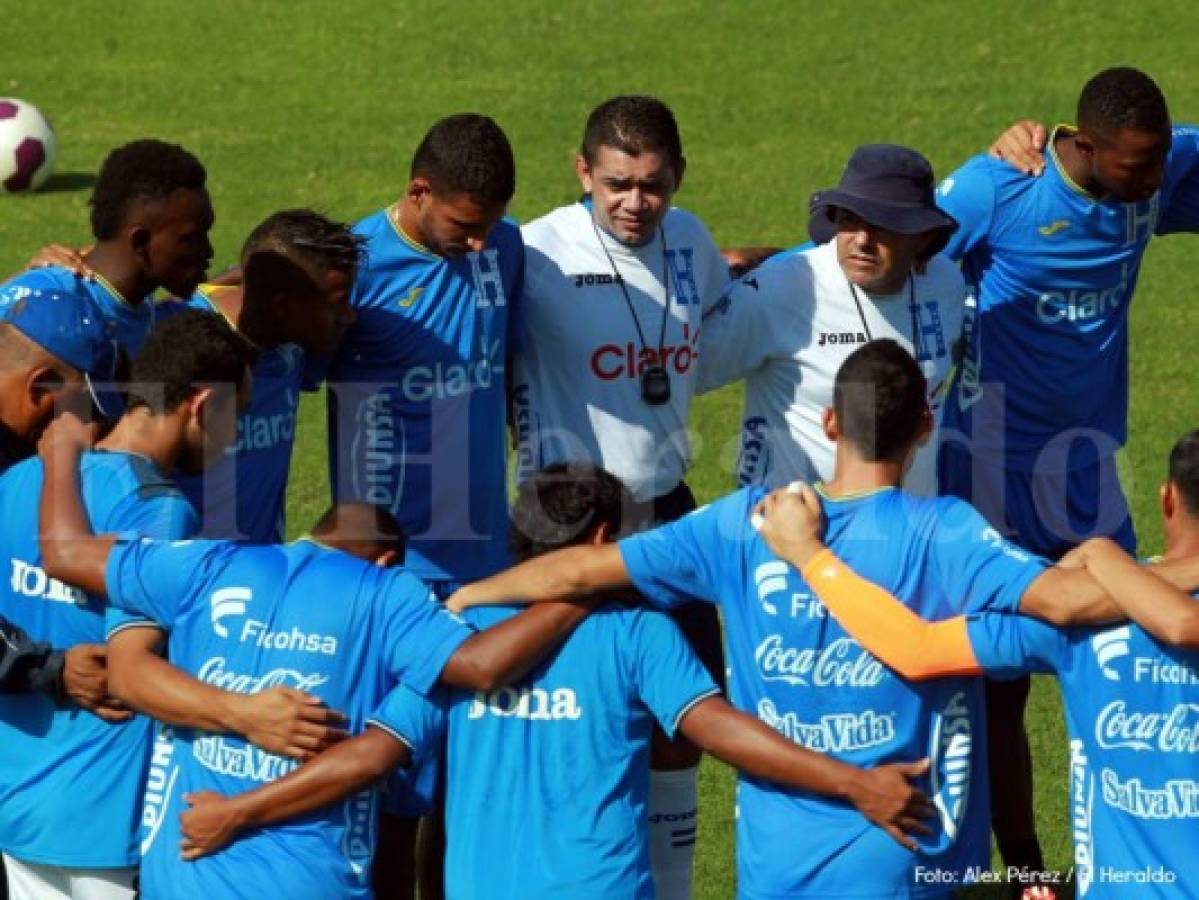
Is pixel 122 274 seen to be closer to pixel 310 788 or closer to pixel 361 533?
pixel 361 533

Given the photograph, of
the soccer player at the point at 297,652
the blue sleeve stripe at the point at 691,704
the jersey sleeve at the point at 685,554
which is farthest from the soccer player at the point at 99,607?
the blue sleeve stripe at the point at 691,704

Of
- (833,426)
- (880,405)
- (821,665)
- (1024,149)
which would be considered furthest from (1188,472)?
(1024,149)

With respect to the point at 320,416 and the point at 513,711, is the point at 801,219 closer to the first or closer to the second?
the point at 320,416

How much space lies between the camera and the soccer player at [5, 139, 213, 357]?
343 inches

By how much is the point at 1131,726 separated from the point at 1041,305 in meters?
3.24

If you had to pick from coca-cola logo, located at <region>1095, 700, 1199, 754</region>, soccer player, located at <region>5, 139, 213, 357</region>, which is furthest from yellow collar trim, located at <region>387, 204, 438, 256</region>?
coca-cola logo, located at <region>1095, 700, 1199, 754</region>

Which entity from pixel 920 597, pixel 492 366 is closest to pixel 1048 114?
pixel 492 366

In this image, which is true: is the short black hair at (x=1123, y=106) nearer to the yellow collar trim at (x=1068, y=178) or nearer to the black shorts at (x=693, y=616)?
the yellow collar trim at (x=1068, y=178)

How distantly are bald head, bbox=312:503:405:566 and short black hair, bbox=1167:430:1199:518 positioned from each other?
2.36 m

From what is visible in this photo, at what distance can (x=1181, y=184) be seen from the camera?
402 inches

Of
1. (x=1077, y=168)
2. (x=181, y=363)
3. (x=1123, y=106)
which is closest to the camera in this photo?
(x=181, y=363)

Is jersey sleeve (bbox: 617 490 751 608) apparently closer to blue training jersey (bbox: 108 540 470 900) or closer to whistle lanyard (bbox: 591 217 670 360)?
blue training jersey (bbox: 108 540 470 900)

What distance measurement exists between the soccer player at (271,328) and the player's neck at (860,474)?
2.25 metres

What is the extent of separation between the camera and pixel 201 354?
756cm
